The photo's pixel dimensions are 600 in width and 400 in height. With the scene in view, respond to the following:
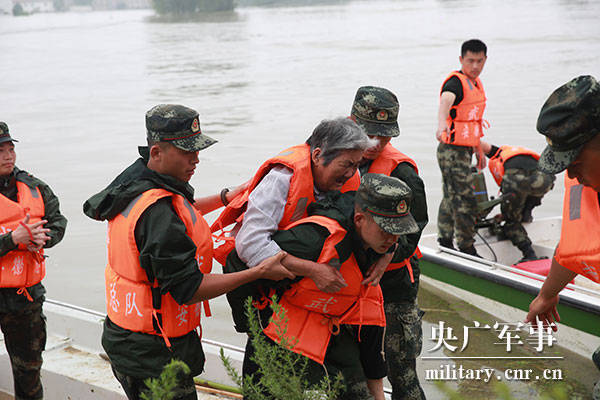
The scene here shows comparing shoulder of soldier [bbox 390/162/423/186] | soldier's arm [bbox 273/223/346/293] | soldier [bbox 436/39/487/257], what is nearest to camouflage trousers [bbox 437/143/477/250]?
soldier [bbox 436/39/487/257]

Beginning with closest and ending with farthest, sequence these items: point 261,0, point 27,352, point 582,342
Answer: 1. point 27,352
2. point 582,342
3. point 261,0

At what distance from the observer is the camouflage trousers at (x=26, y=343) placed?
3.69 meters

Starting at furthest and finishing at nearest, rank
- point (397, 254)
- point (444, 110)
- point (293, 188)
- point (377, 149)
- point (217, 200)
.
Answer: point (444, 110)
point (217, 200)
point (377, 149)
point (397, 254)
point (293, 188)

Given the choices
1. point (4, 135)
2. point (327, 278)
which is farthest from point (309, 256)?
point (4, 135)

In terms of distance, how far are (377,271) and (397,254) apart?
1.21 ft

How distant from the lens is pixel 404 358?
335 cm

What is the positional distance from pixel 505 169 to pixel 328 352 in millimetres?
4061

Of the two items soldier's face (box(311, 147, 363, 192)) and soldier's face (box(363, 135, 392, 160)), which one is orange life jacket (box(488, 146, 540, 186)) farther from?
soldier's face (box(311, 147, 363, 192))

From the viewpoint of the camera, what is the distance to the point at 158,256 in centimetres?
244

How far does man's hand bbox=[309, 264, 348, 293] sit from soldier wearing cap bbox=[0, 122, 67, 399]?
1.66 meters

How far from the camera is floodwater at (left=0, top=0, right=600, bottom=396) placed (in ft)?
40.4

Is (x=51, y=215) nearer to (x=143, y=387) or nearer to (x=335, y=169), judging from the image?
(x=143, y=387)

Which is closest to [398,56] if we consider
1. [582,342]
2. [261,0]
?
[582,342]

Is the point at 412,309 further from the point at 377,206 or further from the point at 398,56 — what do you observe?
the point at 398,56
